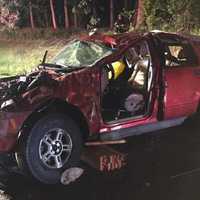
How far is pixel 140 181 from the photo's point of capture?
19.4 feet

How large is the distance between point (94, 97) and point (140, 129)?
101 centimetres

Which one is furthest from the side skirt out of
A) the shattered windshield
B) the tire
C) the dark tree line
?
the dark tree line

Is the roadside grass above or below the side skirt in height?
below

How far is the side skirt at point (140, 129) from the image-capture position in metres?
6.65

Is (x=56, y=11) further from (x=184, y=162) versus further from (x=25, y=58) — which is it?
(x=184, y=162)

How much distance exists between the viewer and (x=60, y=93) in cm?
602

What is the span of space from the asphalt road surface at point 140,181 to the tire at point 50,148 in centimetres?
19

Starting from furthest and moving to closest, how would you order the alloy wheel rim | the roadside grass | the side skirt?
the roadside grass, the side skirt, the alloy wheel rim

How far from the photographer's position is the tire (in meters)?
5.79

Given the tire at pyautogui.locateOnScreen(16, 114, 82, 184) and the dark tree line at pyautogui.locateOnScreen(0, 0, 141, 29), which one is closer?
the tire at pyautogui.locateOnScreen(16, 114, 82, 184)

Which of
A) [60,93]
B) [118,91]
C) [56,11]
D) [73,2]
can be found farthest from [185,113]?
[56,11]

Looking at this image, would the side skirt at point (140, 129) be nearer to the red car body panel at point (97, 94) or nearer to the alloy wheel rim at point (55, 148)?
the red car body panel at point (97, 94)

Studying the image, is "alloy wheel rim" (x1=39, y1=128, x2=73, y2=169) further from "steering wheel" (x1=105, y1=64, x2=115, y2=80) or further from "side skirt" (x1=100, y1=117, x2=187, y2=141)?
"steering wheel" (x1=105, y1=64, x2=115, y2=80)

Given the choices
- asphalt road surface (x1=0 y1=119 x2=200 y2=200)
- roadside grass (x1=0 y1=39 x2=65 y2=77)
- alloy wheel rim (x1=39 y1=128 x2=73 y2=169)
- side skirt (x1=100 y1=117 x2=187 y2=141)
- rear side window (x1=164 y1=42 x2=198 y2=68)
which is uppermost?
rear side window (x1=164 y1=42 x2=198 y2=68)
